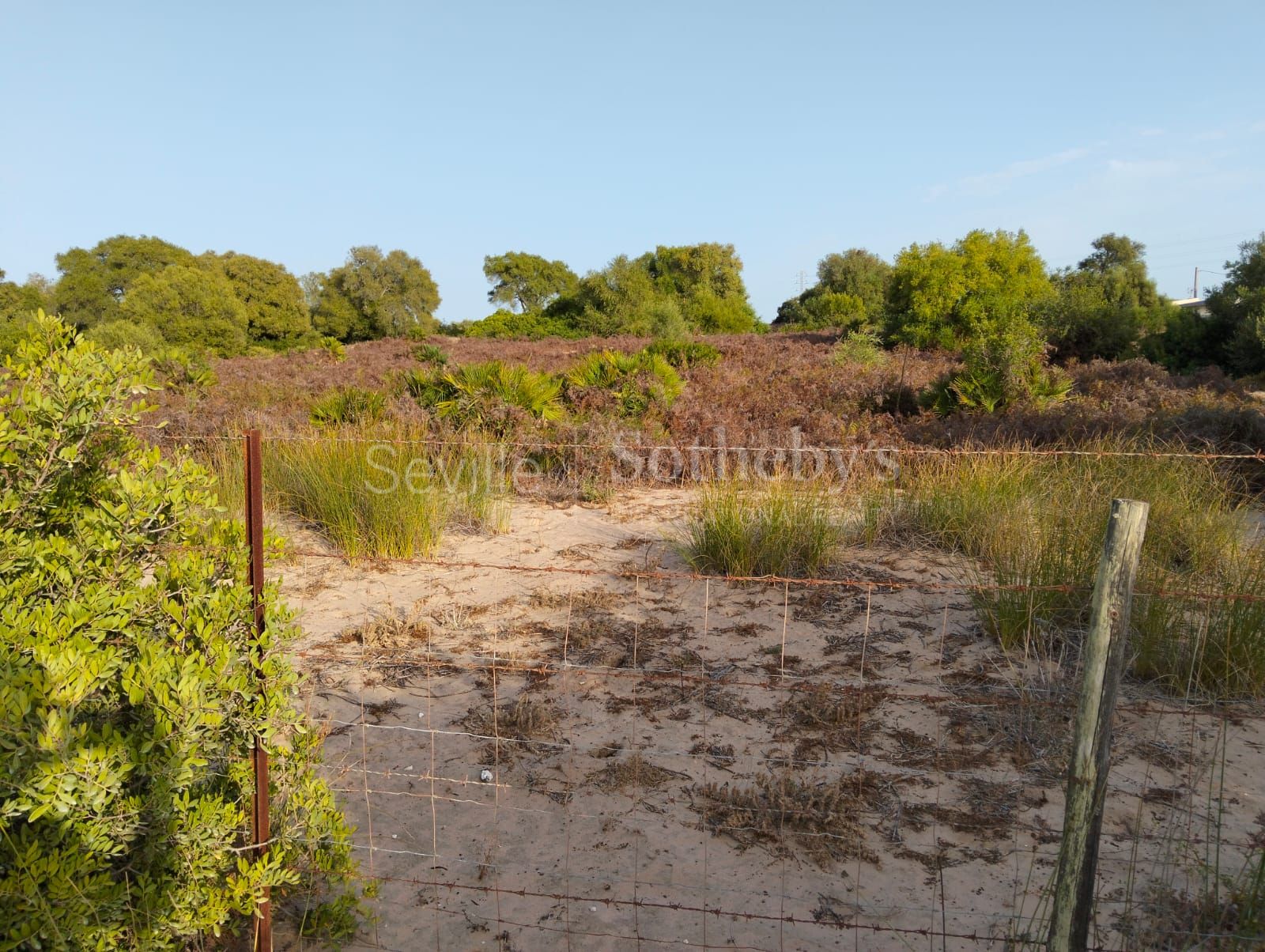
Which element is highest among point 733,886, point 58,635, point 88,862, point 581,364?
point 581,364

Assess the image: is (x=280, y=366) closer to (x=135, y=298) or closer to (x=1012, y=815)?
(x=135, y=298)

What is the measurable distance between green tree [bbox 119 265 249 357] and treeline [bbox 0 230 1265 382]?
0.05 m

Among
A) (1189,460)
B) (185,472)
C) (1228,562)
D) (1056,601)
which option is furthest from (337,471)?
(1189,460)

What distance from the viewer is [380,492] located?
6.64 m

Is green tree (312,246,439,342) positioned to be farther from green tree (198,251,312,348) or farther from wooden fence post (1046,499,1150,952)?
wooden fence post (1046,499,1150,952)

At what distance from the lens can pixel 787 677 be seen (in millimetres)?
4438

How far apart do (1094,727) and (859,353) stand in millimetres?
15080

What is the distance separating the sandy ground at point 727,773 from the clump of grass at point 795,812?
0.03 feet

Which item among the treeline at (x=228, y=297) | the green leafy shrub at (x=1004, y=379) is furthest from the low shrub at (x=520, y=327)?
the green leafy shrub at (x=1004, y=379)

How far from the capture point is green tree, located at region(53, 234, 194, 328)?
→ 34531 mm

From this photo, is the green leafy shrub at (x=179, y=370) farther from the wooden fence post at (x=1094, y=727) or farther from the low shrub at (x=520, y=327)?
the low shrub at (x=520, y=327)

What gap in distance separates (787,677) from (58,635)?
335 cm

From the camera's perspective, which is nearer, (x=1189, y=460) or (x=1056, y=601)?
(x=1056, y=601)

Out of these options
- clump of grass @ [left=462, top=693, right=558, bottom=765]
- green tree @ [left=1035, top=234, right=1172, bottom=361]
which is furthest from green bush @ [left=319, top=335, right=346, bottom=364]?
clump of grass @ [left=462, top=693, right=558, bottom=765]
